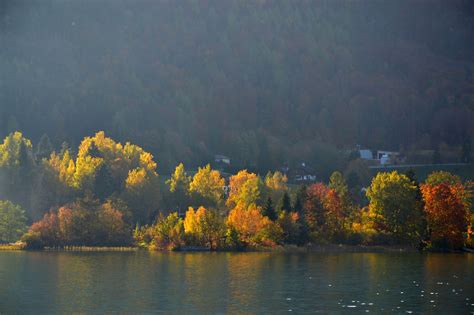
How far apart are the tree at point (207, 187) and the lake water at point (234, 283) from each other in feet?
113

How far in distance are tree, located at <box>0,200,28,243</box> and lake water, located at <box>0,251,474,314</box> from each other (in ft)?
66.0

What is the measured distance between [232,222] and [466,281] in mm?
50817

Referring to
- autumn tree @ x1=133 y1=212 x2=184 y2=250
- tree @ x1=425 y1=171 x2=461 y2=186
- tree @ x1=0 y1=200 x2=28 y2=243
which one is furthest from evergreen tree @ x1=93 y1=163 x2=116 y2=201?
tree @ x1=425 y1=171 x2=461 y2=186

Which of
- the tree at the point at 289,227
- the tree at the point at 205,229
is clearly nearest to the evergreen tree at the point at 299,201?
the tree at the point at 289,227

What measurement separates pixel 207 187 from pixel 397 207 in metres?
35.6

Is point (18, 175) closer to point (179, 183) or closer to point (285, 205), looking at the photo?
point (179, 183)

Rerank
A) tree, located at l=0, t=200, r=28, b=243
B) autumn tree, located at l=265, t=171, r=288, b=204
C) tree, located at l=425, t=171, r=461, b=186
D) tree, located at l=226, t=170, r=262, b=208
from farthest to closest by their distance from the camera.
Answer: autumn tree, located at l=265, t=171, r=288, b=204 < tree, located at l=425, t=171, r=461, b=186 < tree, located at l=226, t=170, r=262, b=208 < tree, located at l=0, t=200, r=28, b=243

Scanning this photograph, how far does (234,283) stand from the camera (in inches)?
3479

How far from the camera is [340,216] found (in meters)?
142

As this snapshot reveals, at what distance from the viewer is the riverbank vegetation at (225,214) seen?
135625 millimetres

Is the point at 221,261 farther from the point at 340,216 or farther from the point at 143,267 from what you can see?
the point at 340,216

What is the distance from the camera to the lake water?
242 ft

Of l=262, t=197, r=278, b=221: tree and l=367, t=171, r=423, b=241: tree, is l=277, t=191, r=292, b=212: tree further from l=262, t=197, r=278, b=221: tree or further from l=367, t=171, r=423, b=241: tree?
l=367, t=171, r=423, b=241: tree

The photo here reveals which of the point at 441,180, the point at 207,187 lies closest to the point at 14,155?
the point at 207,187
